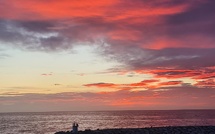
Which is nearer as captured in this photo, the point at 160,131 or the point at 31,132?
the point at 160,131

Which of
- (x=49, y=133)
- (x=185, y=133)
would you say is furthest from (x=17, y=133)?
(x=185, y=133)

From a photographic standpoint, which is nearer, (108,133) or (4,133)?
(108,133)

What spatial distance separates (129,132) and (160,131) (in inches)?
180

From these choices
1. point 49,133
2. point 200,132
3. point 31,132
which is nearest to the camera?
point 200,132

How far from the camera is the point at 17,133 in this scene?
78.8 metres

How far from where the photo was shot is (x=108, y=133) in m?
43.2

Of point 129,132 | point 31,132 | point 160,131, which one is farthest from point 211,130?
point 31,132

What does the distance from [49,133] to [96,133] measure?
3384cm

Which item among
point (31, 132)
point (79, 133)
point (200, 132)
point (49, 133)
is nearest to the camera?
point (79, 133)

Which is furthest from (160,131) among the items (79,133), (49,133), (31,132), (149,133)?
(31,132)

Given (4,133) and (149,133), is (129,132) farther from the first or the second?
(4,133)

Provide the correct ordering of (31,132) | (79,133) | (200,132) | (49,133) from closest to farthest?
1. (79,133)
2. (200,132)
3. (49,133)
4. (31,132)

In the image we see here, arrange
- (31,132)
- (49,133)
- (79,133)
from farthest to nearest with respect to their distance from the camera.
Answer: (31,132) → (49,133) → (79,133)

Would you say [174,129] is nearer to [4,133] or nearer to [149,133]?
[149,133]
